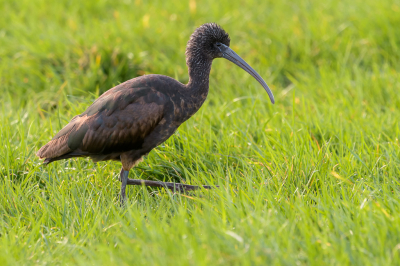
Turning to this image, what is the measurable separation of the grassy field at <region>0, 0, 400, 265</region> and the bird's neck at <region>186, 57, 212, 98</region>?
0.53 metres

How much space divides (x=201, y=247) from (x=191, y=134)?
2.26 meters

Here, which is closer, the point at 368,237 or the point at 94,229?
the point at 368,237

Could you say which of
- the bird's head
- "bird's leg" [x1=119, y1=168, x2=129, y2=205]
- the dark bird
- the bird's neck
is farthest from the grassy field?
the bird's head

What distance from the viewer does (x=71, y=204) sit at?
13.1 ft

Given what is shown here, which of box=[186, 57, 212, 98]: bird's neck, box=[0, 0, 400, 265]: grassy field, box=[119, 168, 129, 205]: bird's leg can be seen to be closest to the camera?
box=[0, 0, 400, 265]: grassy field

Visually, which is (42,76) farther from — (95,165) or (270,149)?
(270,149)

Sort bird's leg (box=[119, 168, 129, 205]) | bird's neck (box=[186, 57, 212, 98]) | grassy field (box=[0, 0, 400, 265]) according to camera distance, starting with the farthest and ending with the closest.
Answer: bird's neck (box=[186, 57, 212, 98]) < bird's leg (box=[119, 168, 129, 205]) < grassy field (box=[0, 0, 400, 265])

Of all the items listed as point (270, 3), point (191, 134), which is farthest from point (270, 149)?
point (270, 3)

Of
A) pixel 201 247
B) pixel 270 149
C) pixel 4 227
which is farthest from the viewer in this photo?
pixel 270 149

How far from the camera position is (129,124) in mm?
4234

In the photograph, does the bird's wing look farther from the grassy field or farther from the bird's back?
the grassy field

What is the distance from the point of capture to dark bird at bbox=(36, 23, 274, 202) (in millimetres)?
4246

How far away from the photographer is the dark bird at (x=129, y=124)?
4.25 meters

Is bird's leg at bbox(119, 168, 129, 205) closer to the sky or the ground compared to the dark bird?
closer to the ground
